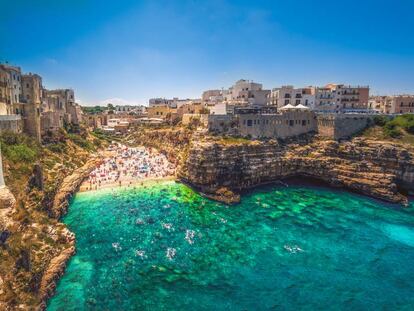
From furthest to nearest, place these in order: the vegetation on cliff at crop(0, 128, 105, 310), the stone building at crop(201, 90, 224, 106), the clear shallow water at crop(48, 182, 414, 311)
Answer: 1. the stone building at crop(201, 90, 224, 106)
2. the clear shallow water at crop(48, 182, 414, 311)
3. the vegetation on cliff at crop(0, 128, 105, 310)

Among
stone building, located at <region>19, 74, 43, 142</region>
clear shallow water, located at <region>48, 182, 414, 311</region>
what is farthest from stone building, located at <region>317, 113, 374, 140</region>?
stone building, located at <region>19, 74, 43, 142</region>

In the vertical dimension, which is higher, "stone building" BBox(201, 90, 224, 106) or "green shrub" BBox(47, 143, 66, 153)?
"stone building" BBox(201, 90, 224, 106)

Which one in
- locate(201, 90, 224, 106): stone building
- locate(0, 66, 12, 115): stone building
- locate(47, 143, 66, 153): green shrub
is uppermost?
locate(201, 90, 224, 106): stone building

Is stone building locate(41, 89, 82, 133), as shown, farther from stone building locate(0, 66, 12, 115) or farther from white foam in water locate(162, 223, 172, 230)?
white foam in water locate(162, 223, 172, 230)

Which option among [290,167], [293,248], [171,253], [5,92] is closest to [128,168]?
[5,92]

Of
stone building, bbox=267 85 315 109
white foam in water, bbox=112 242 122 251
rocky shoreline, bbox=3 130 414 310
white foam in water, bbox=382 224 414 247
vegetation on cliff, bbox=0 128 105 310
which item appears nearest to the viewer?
vegetation on cliff, bbox=0 128 105 310

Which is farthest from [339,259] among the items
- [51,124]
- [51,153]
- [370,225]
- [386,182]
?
[51,124]

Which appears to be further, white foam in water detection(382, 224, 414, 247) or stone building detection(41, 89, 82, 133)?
stone building detection(41, 89, 82, 133)

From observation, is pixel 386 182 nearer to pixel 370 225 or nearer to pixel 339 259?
pixel 370 225
